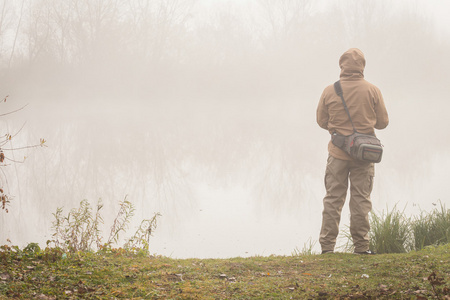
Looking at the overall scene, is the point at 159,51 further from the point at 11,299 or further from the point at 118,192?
the point at 11,299

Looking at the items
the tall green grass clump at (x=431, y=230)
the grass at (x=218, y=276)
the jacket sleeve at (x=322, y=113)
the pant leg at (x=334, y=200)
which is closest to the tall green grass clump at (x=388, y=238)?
the tall green grass clump at (x=431, y=230)

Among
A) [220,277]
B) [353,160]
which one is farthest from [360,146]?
[220,277]

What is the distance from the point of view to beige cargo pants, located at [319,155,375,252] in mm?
5348

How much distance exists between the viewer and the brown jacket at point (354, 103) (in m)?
5.33

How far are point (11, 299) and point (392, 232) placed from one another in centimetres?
474

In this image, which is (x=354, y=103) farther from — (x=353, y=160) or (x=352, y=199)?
(x=352, y=199)

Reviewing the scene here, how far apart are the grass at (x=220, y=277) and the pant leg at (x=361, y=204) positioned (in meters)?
0.28

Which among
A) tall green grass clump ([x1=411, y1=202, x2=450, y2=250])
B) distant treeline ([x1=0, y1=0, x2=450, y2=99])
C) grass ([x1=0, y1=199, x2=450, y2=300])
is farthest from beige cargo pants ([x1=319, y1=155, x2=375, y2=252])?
distant treeline ([x1=0, y1=0, x2=450, y2=99])

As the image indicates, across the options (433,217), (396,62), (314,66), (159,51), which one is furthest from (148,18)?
(433,217)

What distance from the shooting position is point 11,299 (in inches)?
129

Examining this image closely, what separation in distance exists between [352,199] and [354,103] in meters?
1.15

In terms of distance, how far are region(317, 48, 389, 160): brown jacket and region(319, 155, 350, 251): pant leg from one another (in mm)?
135

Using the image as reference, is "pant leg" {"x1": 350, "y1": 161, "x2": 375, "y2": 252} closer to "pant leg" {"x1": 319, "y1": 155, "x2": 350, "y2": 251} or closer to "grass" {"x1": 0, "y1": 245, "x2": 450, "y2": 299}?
"pant leg" {"x1": 319, "y1": 155, "x2": 350, "y2": 251}

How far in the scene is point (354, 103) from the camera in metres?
5.32
